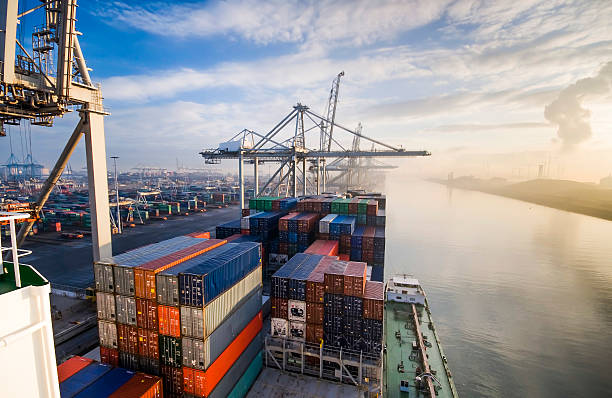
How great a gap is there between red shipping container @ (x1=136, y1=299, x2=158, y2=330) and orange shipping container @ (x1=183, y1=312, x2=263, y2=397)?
2535mm

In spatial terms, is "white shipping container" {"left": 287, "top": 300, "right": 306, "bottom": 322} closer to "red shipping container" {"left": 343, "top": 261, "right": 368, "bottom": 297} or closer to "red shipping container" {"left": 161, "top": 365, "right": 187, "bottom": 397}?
"red shipping container" {"left": 343, "top": 261, "right": 368, "bottom": 297}

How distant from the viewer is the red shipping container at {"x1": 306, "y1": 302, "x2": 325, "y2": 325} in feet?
53.3

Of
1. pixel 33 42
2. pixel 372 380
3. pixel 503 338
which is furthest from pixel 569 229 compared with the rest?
pixel 33 42

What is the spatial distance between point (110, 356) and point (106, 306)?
2.53 metres

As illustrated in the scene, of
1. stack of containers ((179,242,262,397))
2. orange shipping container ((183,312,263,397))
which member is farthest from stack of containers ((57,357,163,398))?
stack of containers ((179,242,262,397))

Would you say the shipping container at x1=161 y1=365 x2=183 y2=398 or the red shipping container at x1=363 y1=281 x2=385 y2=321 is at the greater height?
the red shipping container at x1=363 y1=281 x2=385 y2=321

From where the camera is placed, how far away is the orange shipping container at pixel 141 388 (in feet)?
35.7

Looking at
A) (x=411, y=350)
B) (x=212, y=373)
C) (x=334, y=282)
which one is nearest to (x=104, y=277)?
(x=212, y=373)

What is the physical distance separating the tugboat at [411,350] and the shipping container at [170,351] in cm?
1260

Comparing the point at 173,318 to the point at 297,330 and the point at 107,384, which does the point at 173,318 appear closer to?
the point at 107,384

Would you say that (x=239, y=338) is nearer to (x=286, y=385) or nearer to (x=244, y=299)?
(x=244, y=299)

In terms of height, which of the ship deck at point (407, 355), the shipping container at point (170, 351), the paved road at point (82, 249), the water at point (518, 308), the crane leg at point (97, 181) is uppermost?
the crane leg at point (97, 181)

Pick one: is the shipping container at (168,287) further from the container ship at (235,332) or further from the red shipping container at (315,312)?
the red shipping container at (315,312)

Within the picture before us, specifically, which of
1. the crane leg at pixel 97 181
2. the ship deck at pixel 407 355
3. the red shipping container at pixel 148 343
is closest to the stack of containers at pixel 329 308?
the ship deck at pixel 407 355
